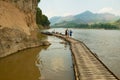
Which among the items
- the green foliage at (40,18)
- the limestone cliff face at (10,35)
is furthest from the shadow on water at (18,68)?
the green foliage at (40,18)

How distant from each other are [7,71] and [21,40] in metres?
15.8

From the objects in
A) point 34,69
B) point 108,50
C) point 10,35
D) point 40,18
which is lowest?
point 108,50

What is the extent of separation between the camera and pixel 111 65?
30.9 m

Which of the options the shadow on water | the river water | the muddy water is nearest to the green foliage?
the river water

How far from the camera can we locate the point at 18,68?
91.5ft

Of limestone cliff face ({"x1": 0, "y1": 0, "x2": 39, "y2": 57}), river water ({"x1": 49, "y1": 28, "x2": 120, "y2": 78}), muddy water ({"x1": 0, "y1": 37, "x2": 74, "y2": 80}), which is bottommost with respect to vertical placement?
river water ({"x1": 49, "y1": 28, "x2": 120, "y2": 78})

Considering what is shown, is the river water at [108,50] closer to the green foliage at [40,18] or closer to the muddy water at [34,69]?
the muddy water at [34,69]

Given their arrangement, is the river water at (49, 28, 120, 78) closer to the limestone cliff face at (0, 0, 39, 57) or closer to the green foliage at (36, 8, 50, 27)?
the limestone cliff face at (0, 0, 39, 57)

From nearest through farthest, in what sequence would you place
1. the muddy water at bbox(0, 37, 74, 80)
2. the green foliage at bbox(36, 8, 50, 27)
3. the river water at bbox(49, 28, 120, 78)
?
the muddy water at bbox(0, 37, 74, 80) → the river water at bbox(49, 28, 120, 78) → the green foliage at bbox(36, 8, 50, 27)

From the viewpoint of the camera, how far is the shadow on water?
24.2m

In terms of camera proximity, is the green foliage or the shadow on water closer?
the shadow on water

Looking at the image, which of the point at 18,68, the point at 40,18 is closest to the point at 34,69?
the point at 18,68

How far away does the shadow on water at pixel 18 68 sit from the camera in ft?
79.4

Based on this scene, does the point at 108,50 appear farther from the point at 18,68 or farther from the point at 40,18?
the point at 40,18
